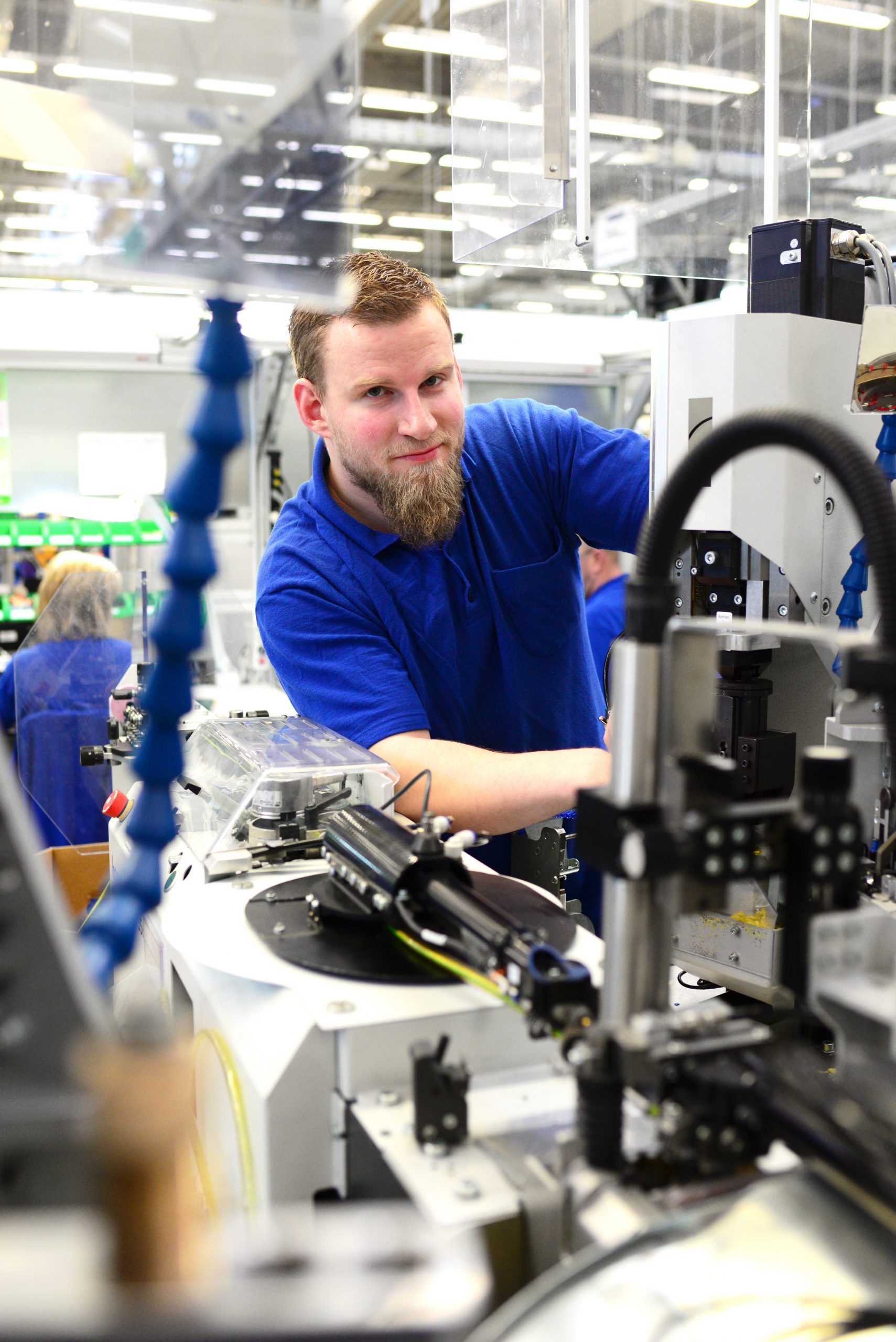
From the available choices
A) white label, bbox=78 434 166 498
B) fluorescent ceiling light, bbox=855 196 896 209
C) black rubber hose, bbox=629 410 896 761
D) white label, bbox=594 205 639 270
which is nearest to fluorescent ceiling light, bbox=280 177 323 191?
black rubber hose, bbox=629 410 896 761

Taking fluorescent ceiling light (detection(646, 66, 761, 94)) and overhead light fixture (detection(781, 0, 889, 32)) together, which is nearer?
fluorescent ceiling light (detection(646, 66, 761, 94))

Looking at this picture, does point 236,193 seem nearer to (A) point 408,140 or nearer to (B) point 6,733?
(B) point 6,733

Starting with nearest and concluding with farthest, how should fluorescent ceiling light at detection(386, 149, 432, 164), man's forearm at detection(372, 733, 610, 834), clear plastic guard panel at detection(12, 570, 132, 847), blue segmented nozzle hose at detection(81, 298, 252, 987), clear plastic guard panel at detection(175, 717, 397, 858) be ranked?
blue segmented nozzle hose at detection(81, 298, 252, 987)
clear plastic guard panel at detection(175, 717, 397, 858)
man's forearm at detection(372, 733, 610, 834)
clear plastic guard panel at detection(12, 570, 132, 847)
fluorescent ceiling light at detection(386, 149, 432, 164)

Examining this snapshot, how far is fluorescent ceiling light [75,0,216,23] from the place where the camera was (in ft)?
1.89

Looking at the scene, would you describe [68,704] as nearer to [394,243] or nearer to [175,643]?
[175,643]

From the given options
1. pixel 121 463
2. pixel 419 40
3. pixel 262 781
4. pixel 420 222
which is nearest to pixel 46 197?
pixel 262 781

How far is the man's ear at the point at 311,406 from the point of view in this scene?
1779mm

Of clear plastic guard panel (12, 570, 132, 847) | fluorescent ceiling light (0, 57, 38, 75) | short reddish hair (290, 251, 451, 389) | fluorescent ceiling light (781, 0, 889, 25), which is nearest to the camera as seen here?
fluorescent ceiling light (0, 57, 38, 75)

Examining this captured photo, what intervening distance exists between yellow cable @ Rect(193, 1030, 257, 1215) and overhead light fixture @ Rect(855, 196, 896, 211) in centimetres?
325

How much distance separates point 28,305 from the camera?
4199 mm

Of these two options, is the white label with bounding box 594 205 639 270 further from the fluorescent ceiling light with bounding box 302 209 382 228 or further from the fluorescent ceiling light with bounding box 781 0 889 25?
the fluorescent ceiling light with bounding box 302 209 382 228

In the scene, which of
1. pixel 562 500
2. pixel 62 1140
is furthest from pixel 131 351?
pixel 62 1140

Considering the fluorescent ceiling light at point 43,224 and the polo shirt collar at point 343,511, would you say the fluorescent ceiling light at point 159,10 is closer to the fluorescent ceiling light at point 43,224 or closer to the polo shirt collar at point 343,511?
the fluorescent ceiling light at point 43,224

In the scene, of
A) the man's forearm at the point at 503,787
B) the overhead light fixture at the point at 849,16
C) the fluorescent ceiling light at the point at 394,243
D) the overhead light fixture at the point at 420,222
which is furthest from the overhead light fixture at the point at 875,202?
the overhead light fixture at the point at 420,222
